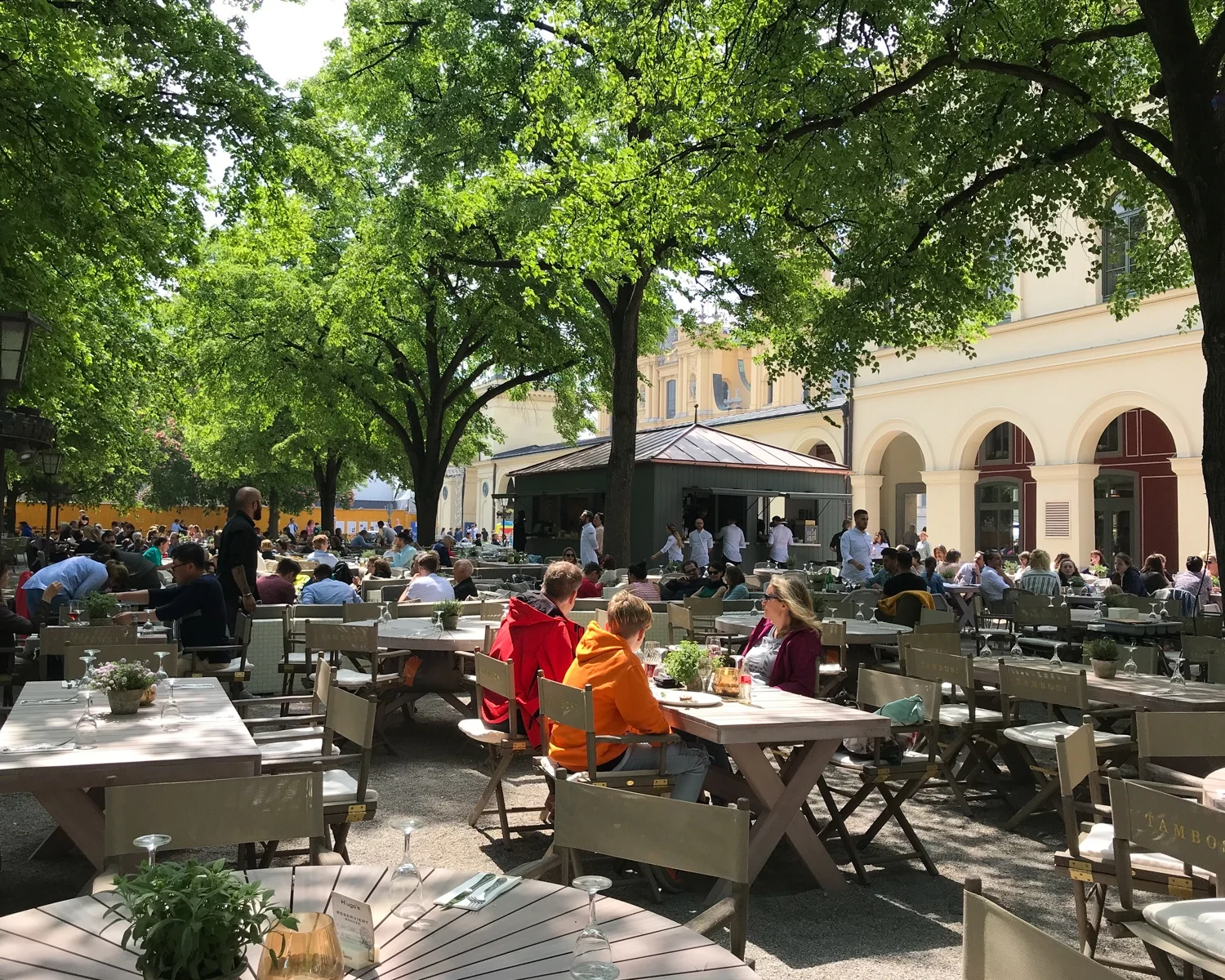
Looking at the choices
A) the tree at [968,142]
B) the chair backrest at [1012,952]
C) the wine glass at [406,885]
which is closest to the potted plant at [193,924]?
the wine glass at [406,885]

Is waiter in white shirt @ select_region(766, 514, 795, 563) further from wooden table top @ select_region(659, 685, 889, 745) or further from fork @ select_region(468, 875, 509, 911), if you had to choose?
fork @ select_region(468, 875, 509, 911)

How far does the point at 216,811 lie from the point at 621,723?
246 cm

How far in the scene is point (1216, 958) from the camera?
2635 mm

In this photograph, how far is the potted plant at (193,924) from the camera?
1.93m

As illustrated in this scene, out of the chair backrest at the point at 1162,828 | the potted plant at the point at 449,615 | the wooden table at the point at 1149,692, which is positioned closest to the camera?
the chair backrest at the point at 1162,828

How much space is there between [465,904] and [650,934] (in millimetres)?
471

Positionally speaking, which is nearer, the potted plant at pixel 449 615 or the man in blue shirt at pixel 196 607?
the man in blue shirt at pixel 196 607

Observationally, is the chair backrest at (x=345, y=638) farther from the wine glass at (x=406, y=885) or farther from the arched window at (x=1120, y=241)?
the arched window at (x=1120, y=241)

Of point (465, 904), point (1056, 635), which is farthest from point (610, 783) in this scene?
point (1056, 635)

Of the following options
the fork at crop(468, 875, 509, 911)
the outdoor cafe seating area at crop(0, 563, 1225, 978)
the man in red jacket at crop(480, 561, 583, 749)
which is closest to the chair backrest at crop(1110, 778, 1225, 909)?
the outdoor cafe seating area at crop(0, 563, 1225, 978)

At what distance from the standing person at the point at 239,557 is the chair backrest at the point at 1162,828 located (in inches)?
299

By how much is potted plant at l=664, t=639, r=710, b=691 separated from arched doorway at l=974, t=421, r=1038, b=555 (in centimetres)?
2321

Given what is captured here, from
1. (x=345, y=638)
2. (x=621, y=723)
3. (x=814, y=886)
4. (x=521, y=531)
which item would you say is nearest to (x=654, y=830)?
(x=621, y=723)

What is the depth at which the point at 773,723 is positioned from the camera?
16.4 feet
